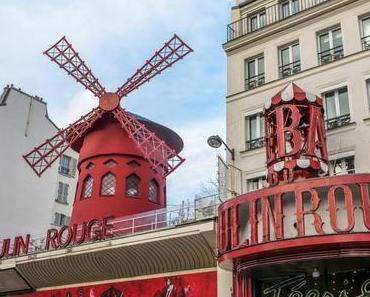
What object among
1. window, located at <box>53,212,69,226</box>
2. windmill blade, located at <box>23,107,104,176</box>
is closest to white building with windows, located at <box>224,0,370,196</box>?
windmill blade, located at <box>23,107,104,176</box>

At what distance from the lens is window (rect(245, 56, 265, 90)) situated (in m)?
11.7

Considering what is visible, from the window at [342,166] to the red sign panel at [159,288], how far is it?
9.58 ft

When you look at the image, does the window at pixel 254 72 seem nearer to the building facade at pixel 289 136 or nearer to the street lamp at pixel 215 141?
the building facade at pixel 289 136

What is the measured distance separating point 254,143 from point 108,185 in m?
5.13

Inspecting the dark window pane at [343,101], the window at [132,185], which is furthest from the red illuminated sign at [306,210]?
the window at [132,185]

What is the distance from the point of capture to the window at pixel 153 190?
15366mm

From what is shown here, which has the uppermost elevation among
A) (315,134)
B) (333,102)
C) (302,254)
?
(333,102)

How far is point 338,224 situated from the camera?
790 centimetres

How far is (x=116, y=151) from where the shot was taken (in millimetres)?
15141

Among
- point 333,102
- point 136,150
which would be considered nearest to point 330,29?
point 333,102

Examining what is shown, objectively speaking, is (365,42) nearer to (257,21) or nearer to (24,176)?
(257,21)

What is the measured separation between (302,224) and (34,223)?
13896 millimetres

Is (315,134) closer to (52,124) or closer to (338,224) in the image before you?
(338,224)

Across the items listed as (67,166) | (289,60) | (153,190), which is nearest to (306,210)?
(289,60)
